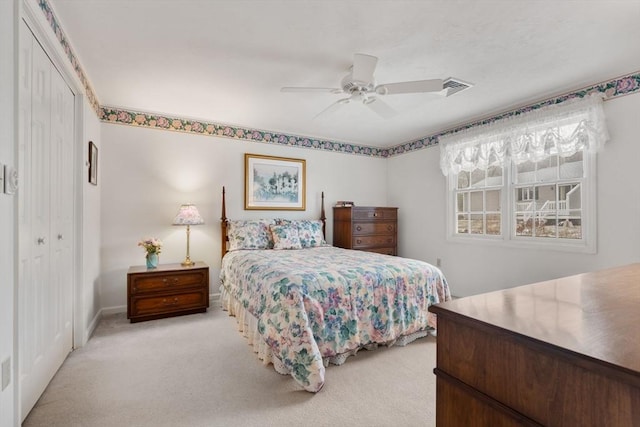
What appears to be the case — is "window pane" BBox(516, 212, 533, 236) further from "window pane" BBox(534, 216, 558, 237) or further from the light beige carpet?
the light beige carpet

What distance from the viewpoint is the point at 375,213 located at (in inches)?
192

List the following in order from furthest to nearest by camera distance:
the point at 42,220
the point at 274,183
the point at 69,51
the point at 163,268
Answer: the point at 274,183
the point at 163,268
the point at 69,51
the point at 42,220

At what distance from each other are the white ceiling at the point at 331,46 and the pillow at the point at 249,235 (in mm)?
1497

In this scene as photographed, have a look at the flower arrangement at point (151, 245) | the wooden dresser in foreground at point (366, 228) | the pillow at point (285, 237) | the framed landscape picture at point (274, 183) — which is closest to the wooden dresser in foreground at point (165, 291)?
the flower arrangement at point (151, 245)

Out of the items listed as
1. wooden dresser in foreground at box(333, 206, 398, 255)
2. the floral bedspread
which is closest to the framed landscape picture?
wooden dresser in foreground at box(333, 206, 398, 255)

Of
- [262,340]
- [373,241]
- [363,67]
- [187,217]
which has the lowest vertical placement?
[262,340]

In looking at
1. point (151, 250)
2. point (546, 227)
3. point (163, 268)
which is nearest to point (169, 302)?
point (163, 268)

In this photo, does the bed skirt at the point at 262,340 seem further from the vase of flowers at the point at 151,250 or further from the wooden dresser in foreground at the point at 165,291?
the vase of flowers at the point at 151,250

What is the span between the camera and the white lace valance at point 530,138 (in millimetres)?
2943

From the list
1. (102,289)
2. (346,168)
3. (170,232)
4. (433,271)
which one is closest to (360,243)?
(346,168)

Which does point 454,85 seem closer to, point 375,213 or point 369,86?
point 369,86

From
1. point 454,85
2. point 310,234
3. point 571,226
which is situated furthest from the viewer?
point 310,234

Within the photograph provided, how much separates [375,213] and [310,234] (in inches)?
48.5

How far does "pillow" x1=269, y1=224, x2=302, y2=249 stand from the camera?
3.96 m
